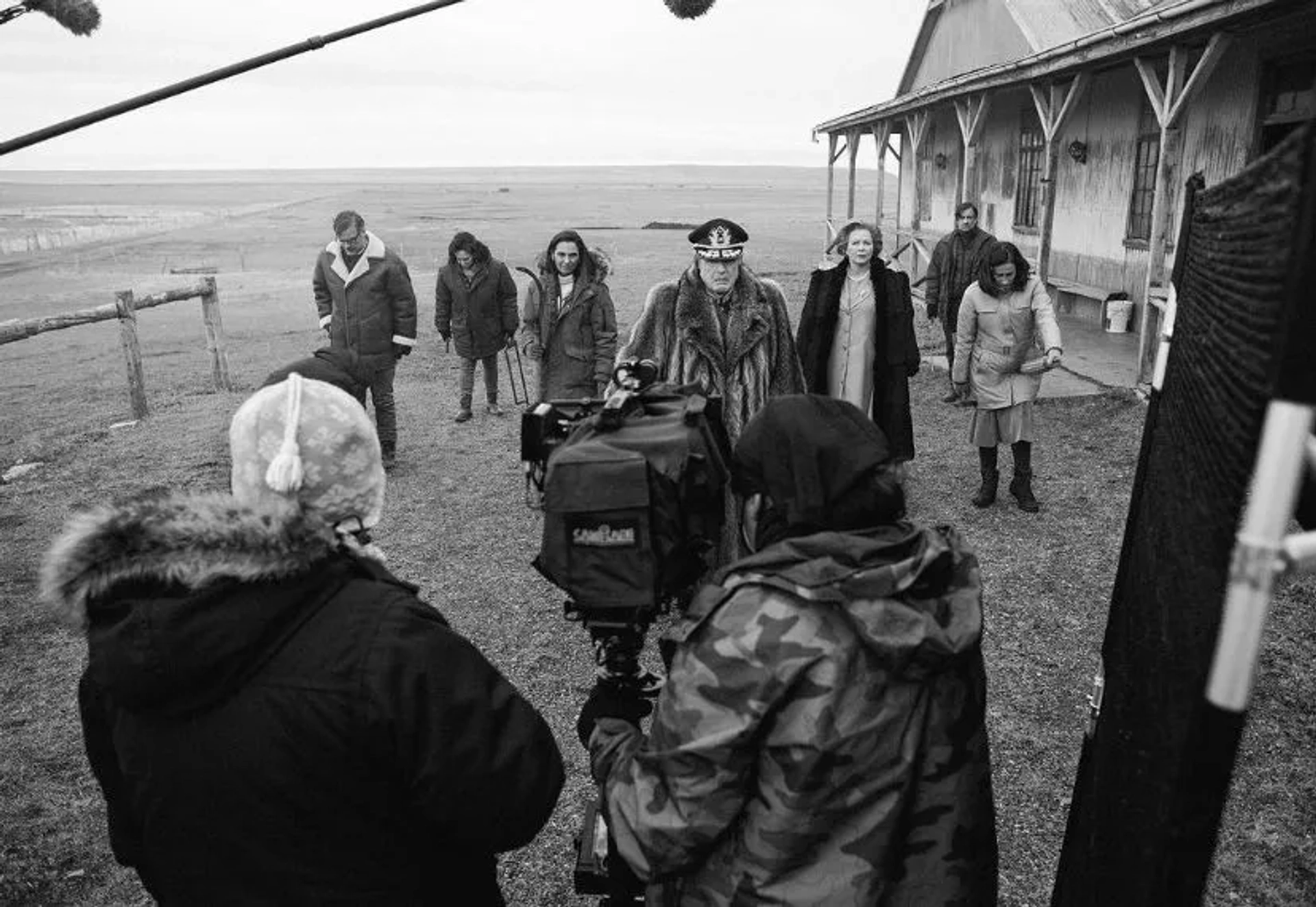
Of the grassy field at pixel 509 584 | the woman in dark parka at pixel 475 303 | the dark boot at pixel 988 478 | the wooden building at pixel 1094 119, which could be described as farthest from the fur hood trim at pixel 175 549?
the woman in dark parka at pixel 475 303

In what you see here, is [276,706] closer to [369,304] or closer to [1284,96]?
[369,304]

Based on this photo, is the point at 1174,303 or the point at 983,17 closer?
the point at 1174,303

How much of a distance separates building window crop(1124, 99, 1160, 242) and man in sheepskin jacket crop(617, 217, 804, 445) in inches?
387

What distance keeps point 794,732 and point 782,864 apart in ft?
0.83

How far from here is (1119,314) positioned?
41.2 feet

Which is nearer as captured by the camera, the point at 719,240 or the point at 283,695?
the point at 283,695

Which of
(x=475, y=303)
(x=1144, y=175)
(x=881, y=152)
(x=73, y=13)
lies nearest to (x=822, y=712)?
(x=73, y=13)

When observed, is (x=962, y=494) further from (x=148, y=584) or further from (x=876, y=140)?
(x=876, y=140)

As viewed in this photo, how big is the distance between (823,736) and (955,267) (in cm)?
901

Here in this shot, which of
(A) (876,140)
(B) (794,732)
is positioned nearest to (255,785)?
(B) (794,732)

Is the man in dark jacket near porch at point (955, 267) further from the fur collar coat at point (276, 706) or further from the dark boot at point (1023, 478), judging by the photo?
the fur collar coat at point (276, 706)

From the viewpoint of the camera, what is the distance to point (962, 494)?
275 inches

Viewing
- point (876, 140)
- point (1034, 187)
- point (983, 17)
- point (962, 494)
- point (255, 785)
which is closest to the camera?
point (255, 785)

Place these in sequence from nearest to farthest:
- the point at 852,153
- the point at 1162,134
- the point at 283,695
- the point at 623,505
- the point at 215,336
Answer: the point at 283,695 → the point at 623,505 → the point at 1162,134 → the point at 215,336 → the point at 852,153
